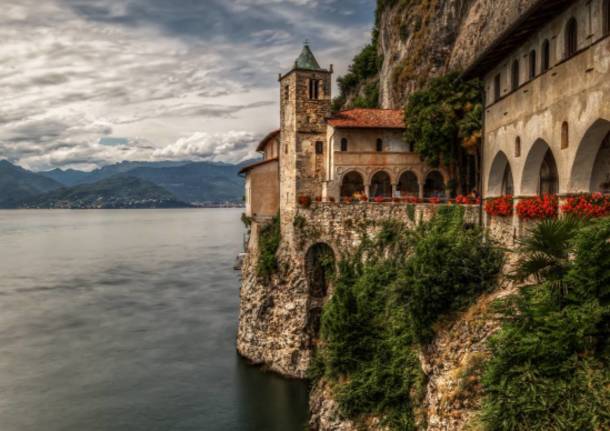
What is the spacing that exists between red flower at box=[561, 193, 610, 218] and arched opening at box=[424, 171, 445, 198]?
23.1 meters

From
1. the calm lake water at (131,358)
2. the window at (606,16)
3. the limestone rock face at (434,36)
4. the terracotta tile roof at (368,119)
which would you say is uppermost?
the limestone rock face at (434,36)

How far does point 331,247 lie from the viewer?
102 feet

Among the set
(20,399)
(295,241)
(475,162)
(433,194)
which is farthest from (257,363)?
(475,162)

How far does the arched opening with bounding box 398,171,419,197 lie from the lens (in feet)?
126

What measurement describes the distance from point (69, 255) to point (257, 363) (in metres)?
69.3

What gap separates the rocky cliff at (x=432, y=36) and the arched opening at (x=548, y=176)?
49.0ft

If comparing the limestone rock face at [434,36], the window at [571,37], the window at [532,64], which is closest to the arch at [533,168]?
the window at [532,64]

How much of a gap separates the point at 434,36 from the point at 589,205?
109 ft

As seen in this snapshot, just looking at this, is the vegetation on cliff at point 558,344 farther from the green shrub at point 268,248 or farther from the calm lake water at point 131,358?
the green shrub at point 268,248

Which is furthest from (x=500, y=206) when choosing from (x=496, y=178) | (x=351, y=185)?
(x=351, y=185)

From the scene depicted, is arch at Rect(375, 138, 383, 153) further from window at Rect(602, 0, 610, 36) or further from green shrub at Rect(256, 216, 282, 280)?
window at Rect(602, 0, 610, 36)

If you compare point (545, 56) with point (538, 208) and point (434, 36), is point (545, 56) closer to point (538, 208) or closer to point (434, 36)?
point (538, 208)

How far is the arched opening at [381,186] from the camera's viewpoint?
125ft

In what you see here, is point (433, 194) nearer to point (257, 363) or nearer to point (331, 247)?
point (331, 247)
